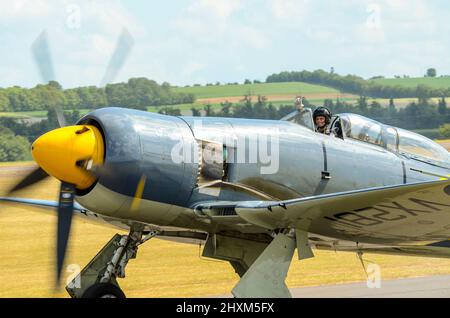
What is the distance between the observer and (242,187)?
9883mm

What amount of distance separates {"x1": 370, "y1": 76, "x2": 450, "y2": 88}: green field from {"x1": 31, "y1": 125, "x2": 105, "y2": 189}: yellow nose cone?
48175mm

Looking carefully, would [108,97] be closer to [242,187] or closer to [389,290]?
[389,290]

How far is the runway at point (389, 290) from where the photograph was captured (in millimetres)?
13094

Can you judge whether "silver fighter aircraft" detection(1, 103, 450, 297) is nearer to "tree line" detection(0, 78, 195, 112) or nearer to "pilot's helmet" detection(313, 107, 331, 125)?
"pilot's helmet" detection(313, 107, 331, 125)

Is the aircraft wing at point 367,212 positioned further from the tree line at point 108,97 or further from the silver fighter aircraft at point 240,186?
the tree line at point 108,97

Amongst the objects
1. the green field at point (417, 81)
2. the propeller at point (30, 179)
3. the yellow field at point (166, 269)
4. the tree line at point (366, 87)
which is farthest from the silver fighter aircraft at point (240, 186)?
the green field at point (417, 81)

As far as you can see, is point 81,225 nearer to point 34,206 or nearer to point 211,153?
point 34,206

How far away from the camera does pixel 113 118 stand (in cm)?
919

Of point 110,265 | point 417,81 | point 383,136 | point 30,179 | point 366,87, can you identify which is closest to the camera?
point 30,179

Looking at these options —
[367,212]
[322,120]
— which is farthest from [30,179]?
[367,212]

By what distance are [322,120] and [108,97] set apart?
1038 centimetres

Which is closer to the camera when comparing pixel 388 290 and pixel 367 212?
pixel 367 212

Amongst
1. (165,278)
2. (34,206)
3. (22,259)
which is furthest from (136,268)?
(34,206)

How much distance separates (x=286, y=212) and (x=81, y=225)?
15626mm
